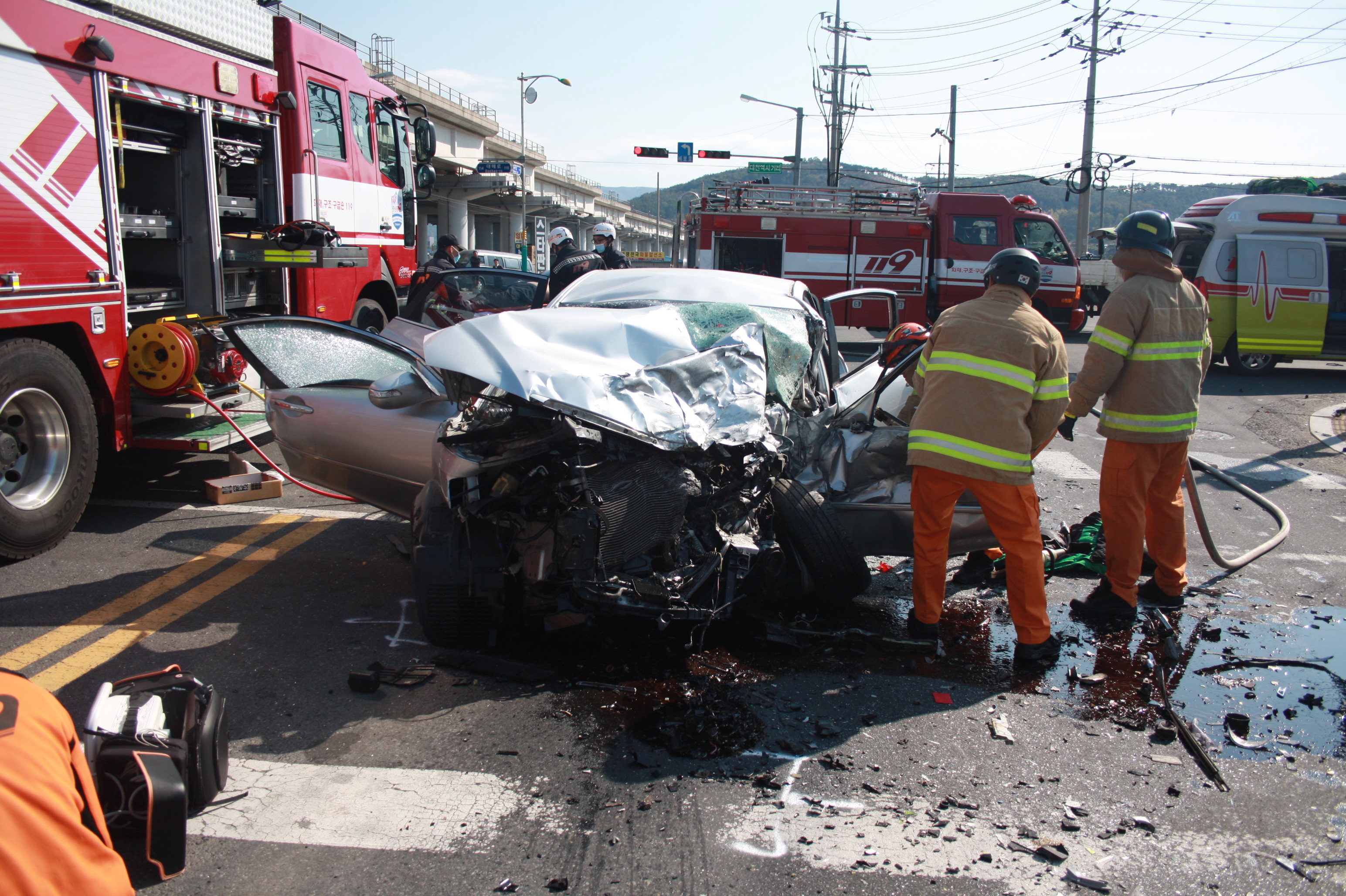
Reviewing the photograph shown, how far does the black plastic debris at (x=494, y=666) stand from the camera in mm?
3664

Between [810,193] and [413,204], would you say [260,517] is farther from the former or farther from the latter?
[810,193]

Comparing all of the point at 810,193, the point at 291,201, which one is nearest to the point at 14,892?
the point at 291,201

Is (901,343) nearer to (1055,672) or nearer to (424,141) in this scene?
(1055,672)

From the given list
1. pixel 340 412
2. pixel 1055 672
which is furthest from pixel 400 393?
pixel 1055 672

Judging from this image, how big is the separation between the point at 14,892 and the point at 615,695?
206 centimetres

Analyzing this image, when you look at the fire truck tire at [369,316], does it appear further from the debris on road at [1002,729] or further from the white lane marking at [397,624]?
the debris on road at [1002,729]

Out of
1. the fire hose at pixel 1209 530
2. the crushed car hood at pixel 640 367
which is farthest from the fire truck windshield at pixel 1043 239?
the crushed car hood at pixel 640 367

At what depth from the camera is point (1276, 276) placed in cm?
1290

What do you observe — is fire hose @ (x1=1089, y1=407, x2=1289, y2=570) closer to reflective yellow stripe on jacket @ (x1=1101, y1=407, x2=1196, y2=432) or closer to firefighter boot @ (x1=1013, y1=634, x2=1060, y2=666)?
reflective yellow stripe on jacket @ (x1=1101, y1=407, x2=1196, y2=432)

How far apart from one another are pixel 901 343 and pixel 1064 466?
357 cm

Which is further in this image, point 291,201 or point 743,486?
point 291,201

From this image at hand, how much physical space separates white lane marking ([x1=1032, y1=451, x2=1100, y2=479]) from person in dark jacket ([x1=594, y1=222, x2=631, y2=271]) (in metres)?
4.41

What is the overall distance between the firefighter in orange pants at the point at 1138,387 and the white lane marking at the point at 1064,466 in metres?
2.74

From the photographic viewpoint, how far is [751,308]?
484 centimetres
